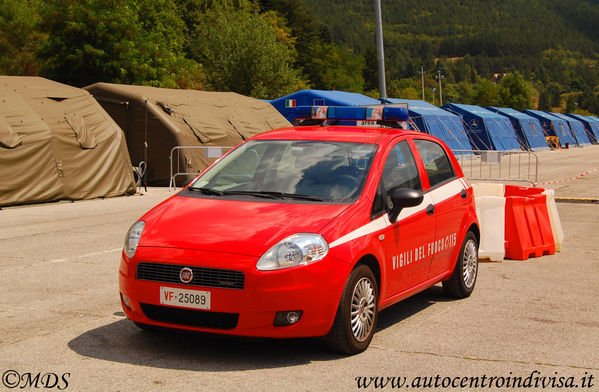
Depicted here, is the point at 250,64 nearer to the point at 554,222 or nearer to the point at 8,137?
the point at 8,137

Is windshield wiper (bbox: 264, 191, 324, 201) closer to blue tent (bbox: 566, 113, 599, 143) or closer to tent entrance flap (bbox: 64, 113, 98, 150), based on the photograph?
tent entrance flap (bbox: 64, 113, 98, 150)

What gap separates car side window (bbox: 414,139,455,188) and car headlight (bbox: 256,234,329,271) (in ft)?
7.02

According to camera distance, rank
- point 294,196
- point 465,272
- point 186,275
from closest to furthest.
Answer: point 186,275 → point 294,196 → point 465,272

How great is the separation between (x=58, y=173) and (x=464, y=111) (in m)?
41.3

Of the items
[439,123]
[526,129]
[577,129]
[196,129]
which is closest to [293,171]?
[196,129]

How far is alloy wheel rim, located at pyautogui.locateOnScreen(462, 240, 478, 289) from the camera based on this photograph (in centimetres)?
776

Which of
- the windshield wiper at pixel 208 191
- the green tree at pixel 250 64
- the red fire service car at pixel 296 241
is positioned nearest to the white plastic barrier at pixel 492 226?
the red fire service car at pixel 296 241

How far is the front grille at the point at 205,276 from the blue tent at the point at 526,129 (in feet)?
198

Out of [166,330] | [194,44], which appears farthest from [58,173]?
[194,44]

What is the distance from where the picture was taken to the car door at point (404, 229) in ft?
20.2

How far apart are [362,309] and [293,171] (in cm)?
133

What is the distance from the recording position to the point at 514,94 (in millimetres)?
135750

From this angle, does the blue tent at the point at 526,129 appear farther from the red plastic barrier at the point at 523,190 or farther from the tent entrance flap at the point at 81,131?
the red plastic barrier at the point at 523,190

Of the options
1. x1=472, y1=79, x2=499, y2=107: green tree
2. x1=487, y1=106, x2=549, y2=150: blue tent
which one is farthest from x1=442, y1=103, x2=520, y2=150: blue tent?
x1=472, y1=79, x2=499, y2=107: green tree
